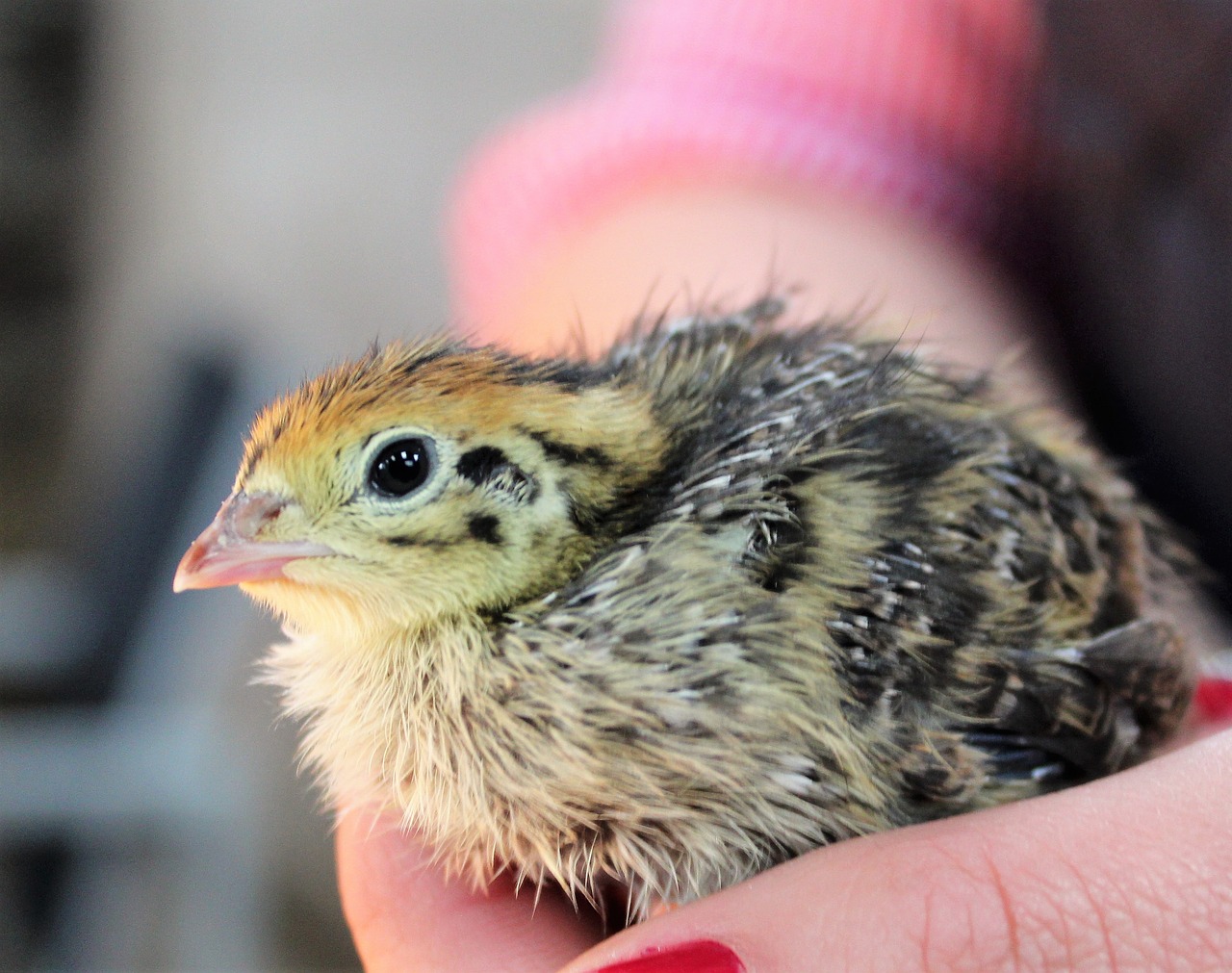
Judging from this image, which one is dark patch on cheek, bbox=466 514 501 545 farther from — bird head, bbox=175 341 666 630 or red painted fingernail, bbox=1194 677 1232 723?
red painted fingernail, bbox=1194 677 1232 723

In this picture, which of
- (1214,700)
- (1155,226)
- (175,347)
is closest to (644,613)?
(1214,700)

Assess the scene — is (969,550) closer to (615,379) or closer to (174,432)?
(615,379)

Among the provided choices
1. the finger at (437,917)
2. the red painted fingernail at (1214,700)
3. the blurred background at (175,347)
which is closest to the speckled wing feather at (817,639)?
the finger at (437,917)

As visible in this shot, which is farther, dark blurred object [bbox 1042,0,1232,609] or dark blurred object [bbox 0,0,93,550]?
dark blurred object [bbox 0,0,93,550]

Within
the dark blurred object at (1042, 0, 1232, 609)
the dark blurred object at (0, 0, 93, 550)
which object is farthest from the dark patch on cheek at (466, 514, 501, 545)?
the dark blurred object at (0, 0, 93, 550)

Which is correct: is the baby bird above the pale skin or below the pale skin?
above

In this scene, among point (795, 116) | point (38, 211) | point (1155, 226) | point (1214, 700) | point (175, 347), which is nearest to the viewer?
point (1214, 700)

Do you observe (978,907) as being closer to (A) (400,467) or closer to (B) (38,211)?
(A) (400,467)
